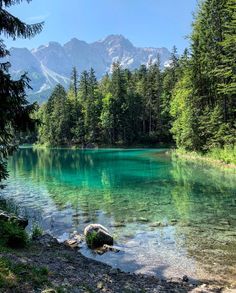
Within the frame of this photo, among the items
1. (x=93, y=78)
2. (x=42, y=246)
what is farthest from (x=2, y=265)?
(x=93, y=78)

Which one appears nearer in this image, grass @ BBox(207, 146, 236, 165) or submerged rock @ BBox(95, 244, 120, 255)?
submerged rock @ BBox(95, 244, 120, 255)

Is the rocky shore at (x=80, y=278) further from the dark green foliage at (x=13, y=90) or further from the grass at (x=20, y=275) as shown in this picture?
the dark green foliage at (x=13, y=90)

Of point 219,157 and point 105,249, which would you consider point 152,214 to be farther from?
point 219,157

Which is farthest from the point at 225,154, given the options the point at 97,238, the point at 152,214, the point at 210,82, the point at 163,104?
the point at 163,104

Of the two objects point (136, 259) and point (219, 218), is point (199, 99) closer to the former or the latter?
point (219, 218)

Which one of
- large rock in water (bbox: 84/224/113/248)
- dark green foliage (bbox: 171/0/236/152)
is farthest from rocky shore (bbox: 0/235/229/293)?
dark green foliage (bbox: 171/0/236/152)

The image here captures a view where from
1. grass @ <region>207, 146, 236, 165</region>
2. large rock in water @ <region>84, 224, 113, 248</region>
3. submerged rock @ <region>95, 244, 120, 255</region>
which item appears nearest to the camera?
submerged rock @ <region>95, 244, 120, 255</region>

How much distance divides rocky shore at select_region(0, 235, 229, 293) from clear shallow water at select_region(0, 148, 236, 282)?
1.07 metres

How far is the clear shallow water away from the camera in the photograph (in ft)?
41.8

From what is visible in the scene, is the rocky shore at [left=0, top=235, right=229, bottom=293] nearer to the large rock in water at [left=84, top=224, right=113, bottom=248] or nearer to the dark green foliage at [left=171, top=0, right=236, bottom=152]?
the large rock in water at [left=84, top=224, right=113, bottom=248]

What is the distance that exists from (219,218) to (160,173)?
1992cm

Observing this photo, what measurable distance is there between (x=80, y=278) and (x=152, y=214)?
10.6 metres

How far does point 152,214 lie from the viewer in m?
19.8

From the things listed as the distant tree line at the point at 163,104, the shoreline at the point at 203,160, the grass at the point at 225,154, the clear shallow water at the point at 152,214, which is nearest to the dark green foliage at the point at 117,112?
the distant tree line at the point at 163,104
